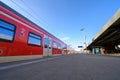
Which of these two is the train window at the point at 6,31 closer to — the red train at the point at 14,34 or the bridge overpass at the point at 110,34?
the red train at the point at 14,34

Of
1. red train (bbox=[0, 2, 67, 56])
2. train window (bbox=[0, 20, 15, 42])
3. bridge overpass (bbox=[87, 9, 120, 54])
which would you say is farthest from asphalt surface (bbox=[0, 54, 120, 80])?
bridge overpass (bbox=[87, 9, 120, 54])

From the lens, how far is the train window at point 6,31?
5.48 metres

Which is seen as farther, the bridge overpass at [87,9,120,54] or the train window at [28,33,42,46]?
the bridge overpass at [87,9,120,54]

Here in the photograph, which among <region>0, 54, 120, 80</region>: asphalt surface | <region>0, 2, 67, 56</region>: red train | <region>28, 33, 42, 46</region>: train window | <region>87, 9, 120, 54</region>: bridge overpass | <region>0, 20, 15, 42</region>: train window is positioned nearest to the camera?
<region>0, 54, 120, 80</region>: asphalt surface

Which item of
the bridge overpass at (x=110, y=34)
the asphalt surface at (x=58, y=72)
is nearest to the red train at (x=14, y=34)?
the asphalt surface at (x=58, y=72)

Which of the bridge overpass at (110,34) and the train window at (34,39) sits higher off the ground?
the bridge overpass at (110,34)

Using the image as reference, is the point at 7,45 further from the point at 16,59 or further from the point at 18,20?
the point at 18,20

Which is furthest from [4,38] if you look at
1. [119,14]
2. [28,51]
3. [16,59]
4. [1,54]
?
[119,14]

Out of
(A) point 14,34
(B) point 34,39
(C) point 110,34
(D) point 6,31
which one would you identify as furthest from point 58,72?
(C) point 110,34

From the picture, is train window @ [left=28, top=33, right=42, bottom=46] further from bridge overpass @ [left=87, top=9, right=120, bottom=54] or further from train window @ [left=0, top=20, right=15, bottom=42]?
bridge overpass @ [left=87, top=9, right=120, bottom=54]

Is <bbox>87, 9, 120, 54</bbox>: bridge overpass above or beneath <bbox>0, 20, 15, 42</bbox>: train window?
above

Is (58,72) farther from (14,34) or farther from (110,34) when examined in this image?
(110,34)

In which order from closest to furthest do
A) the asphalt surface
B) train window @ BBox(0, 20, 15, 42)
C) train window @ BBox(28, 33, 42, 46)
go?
1. the asphalt surface
2. train window @ BBox(0, 20, 15, 42)
3. train window @ BBox(28, 33, 42, 46)

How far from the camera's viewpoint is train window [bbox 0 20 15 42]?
5480 mm
